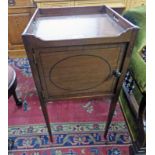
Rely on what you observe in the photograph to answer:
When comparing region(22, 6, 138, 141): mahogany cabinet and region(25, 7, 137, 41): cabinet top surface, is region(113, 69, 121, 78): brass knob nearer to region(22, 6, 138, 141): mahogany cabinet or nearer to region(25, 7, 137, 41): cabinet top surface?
region(22, 6, 138, 141): mahogany cabinet

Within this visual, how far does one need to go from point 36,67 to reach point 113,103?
555 mm

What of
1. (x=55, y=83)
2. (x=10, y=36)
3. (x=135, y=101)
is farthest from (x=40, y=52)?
(x=10, y=36)

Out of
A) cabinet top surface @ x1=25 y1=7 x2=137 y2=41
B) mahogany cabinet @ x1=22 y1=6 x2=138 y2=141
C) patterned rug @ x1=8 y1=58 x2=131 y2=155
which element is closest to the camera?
mahogany cabinet @ x1=22 y1=6 x2=138 y2=141

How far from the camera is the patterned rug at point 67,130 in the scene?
1.30 m

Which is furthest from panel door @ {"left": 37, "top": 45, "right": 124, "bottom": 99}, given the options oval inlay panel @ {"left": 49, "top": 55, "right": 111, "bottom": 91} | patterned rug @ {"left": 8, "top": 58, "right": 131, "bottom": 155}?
patterned rug @ {"left": 8, "top": 58, "right": 131, "bottom": 155}

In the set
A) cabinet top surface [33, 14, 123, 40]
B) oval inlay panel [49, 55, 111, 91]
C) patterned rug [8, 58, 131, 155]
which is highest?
cabinet top surface [33, 14, 123, 40]

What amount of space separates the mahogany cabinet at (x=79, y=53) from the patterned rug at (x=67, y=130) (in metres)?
0.40

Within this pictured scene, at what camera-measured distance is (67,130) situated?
4.66ft

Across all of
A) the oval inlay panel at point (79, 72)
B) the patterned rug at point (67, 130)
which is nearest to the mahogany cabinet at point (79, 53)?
the oval inlay panel at point (79, 72)

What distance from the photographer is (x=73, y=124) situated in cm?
147

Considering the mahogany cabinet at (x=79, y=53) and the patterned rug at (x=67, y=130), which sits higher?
the mahogany cabinet at (x=79, y=53)

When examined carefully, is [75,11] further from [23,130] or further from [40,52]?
[23,130]

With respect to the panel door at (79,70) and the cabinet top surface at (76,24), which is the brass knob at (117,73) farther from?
the cabinet top surface at (76,24)

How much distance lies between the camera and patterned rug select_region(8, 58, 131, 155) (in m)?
1.30
